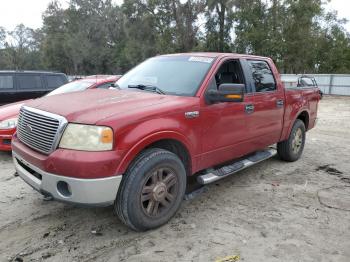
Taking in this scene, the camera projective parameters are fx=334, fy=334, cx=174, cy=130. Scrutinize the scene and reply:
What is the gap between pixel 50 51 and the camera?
52.3 m

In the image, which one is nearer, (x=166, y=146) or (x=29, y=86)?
(x=166, y=146)

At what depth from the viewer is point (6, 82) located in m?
9.07

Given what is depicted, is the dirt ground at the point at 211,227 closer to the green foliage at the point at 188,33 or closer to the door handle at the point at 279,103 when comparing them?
the door handle at the point at 279,103

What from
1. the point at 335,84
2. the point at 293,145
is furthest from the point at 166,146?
the point at 335,84

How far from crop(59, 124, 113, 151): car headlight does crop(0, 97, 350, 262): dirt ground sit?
3.27 ft

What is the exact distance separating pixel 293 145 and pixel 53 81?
706 centimetres

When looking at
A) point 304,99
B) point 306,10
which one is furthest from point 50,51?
point 304,99

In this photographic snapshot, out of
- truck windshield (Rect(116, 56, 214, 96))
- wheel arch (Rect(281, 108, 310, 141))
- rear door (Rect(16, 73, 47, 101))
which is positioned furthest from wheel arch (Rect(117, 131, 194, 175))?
rear door (Rect(16, 73, 47, 101))

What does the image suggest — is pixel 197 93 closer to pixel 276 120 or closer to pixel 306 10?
pixel 276 120

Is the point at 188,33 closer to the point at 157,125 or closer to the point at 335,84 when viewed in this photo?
the point at 335,84

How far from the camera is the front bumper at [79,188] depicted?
2.91 m

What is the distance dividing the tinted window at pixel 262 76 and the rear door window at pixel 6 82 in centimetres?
701

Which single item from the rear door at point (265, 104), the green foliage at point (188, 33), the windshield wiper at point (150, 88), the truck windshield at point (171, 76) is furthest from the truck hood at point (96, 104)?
the green foliage at point (188, 33)

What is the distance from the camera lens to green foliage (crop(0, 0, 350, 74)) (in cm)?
2992
